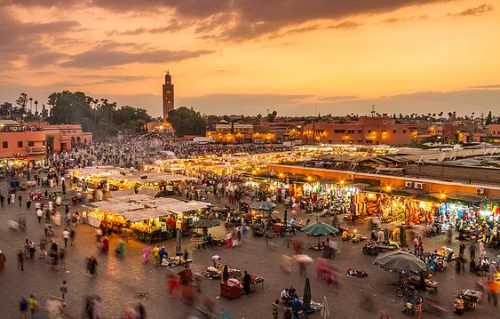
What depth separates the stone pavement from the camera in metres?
12.2

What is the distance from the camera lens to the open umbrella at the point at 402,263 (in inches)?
518

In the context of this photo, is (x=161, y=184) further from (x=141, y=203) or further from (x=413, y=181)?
(x=413, y=181)

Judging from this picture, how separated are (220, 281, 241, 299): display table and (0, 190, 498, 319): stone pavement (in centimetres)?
20

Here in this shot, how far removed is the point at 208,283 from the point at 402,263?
609 cm

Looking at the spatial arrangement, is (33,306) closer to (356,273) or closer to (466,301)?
(356,273)

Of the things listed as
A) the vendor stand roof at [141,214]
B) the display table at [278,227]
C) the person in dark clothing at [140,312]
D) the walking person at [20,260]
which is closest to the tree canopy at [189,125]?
the vendor stand roof at [141,214]

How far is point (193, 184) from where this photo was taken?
33781 mm

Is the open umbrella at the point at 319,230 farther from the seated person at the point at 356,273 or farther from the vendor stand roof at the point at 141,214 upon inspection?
the vendor stand roof at the point at 141,214

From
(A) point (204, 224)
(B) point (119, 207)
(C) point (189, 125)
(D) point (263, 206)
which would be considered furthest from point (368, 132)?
(B) point (119, 207)

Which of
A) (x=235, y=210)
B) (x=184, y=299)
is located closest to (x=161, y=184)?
(x=235, y=210)

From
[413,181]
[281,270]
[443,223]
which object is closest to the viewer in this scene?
[281,270]

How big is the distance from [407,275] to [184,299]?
7.32 meters

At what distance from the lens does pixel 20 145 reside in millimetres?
47375

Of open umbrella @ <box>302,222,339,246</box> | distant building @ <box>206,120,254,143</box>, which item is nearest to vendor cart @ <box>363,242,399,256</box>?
open umbrella @ <box>302,222,339,246</box>
